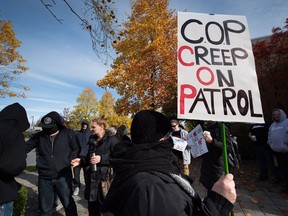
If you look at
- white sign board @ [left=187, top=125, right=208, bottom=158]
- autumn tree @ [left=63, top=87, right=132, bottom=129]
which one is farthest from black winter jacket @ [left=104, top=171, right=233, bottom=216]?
autumn tree @ [left=63, top=87, right=132, bottom=129]

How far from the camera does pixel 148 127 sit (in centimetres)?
149

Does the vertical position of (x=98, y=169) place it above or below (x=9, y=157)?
below

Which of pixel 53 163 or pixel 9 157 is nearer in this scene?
pixel 9 157

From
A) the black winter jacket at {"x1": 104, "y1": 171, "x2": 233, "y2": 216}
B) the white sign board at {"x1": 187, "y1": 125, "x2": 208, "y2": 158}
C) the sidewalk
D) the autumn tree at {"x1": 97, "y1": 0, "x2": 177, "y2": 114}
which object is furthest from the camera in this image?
the autumn tree at {"x1": 97, "y1": 0, "x2": 177, "y2": 114}

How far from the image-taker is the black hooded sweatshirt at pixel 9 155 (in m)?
2.34

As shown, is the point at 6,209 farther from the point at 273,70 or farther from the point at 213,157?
the point at 273,70

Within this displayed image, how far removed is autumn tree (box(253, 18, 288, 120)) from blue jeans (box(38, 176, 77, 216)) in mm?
9835

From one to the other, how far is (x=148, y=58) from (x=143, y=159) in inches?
483

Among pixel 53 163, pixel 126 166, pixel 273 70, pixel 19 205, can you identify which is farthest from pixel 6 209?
pixel 273 70

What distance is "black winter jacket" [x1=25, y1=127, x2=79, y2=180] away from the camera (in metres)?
3.49

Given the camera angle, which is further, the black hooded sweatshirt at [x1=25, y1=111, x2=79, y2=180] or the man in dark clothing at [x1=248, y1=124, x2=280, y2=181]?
the man in dark clothing at [x1=248, y1=124, x2=280, y2=181]

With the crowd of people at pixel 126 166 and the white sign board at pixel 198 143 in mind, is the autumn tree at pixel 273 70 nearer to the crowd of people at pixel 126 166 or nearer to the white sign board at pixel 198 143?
the crowd of people at pixel 126 166

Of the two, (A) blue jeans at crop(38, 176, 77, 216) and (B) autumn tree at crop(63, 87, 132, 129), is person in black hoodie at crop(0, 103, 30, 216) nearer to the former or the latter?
(A) blue jeans at crop(38, 176, 77, 216)

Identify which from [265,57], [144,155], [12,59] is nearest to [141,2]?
[265,57]
